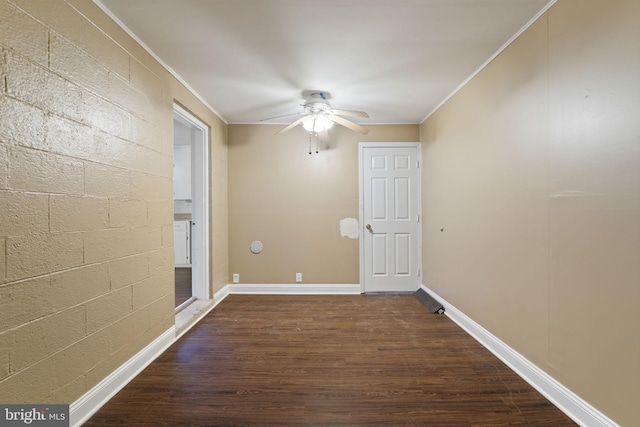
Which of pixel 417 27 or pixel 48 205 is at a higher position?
pixel 417 27

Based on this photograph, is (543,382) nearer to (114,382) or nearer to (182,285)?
(114,382)

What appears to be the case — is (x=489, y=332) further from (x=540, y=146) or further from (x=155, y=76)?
(x=155, y=76)

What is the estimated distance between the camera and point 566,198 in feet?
5.05

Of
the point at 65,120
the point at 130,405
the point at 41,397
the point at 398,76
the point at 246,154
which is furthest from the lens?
the point at 246,154

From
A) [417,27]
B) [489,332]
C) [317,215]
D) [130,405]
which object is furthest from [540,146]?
[130,405]

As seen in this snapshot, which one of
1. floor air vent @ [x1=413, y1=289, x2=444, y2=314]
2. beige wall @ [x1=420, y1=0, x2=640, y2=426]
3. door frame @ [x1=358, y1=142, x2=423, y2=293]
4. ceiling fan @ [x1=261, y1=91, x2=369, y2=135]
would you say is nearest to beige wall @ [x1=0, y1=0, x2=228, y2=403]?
ceiling fan @ [x1=261, y1=91, x2=369, y2=135]

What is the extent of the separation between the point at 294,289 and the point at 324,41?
298 cm

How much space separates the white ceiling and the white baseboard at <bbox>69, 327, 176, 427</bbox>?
2227 mm

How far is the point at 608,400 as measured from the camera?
1327 millimetres

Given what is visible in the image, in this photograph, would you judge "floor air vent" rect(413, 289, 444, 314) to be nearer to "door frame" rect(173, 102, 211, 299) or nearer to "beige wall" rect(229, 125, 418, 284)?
"beige wall" rect(229, 125, 418, 284)

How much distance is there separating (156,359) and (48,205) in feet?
4.66

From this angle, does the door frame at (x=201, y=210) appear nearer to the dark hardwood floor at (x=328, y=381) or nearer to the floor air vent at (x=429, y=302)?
the dark hardwood floor at (x=328, y=381)

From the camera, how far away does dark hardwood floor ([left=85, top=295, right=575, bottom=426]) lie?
154cm

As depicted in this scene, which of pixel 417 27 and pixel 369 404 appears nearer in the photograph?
pixel 369 404
